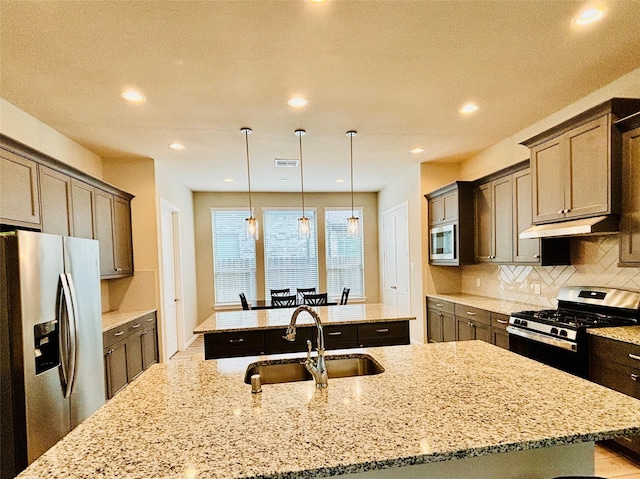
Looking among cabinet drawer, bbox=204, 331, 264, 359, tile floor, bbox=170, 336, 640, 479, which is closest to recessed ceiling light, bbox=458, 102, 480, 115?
cabinet drawer, bbox=204, 331, 264, 359

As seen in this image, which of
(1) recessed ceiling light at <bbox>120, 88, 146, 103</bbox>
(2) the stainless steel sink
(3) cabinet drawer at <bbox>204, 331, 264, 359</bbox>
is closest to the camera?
(2) the stainless steel sink

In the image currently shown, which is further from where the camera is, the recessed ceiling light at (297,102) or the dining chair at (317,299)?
the dining chair at (317,299)

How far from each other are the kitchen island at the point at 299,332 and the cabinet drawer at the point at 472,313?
3.29 ft

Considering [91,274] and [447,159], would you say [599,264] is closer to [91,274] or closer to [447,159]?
[447,159]

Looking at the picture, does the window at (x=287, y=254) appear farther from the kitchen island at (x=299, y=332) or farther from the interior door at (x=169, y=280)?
the kitchen island at (x=299, y=332)

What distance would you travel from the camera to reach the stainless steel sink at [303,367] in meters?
1.82

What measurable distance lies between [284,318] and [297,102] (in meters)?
1.92

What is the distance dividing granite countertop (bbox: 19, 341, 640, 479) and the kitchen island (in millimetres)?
1320

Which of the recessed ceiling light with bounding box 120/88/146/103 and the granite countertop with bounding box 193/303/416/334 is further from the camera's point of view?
the granite countertop with bounding box 193/303/416/334

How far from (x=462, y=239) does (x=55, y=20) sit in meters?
4.26

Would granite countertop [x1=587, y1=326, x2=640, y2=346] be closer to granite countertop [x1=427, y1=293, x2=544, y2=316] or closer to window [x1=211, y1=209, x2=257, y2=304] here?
granite countertop [x1=427, y1=293, x2=544, y2=316]

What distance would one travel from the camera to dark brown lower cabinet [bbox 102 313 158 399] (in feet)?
10.4

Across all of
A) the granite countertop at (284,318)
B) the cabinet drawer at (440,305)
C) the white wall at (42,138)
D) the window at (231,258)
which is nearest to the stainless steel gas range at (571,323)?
the granite countertop at (284,318)

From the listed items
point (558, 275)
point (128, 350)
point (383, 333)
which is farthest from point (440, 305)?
point (128, 350)
